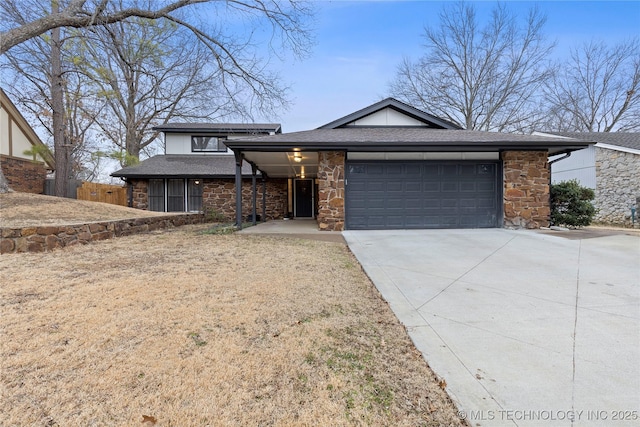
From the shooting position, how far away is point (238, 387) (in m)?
1.83

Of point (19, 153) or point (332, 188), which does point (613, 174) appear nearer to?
point (332, 188)

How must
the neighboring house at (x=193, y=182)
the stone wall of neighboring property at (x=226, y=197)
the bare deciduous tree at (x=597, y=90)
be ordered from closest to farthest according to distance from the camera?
the neighboring house at (x=193, y=182)
the stone wall of neighboring property at (x=226, y=197)
the bare deciduous tree at (x=597, y=90)

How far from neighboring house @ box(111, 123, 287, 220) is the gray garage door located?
5.65 meters

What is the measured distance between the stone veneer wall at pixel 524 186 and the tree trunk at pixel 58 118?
16.6 m

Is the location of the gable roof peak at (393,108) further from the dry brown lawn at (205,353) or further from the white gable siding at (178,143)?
the dry brown lawn at (205,353)

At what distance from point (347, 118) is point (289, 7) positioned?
157 inches

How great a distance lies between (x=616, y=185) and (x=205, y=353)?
1936cm

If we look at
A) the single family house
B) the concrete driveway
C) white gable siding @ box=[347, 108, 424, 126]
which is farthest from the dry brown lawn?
white gable siding @ box=[347, 108, 424, 126]

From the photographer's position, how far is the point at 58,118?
12.5 meters

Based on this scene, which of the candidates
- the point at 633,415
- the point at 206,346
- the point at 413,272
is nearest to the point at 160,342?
the point at 206,346

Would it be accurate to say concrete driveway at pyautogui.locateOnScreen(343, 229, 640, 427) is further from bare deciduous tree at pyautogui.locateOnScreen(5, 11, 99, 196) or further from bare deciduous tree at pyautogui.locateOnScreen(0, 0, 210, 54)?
bare deciduous tree at pyautogui.locateOnScreen(5, 11, 99, 196)

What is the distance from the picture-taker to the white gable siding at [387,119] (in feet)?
38.3

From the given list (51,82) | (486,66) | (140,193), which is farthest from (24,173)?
(486,66)

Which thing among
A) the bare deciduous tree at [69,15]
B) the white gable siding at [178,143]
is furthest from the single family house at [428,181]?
the white gable siding at [178,143]
